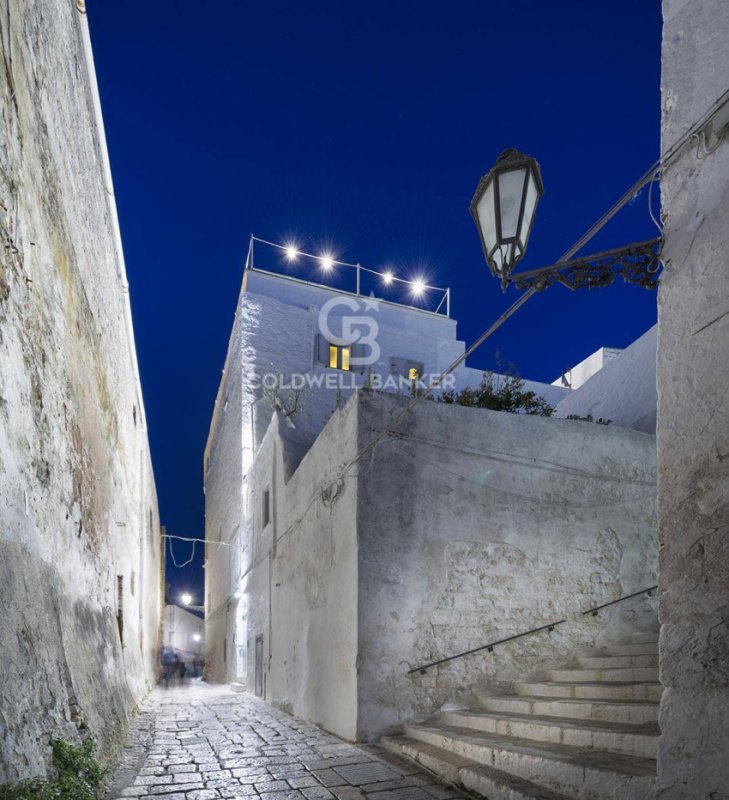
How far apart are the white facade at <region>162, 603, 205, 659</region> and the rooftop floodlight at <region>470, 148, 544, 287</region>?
3597 cm

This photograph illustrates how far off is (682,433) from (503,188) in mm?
1837

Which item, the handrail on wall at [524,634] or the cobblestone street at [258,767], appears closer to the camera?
the cobblestone street at [258,767]

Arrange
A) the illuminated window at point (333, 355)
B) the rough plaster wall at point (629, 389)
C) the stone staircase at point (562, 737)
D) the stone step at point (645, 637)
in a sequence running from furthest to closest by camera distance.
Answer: the illuminated window at point (333, 355)
the rough plaster wall at point (629, 389)
the stone step at point (645, 637)
the stone staircase at point (562, 737)

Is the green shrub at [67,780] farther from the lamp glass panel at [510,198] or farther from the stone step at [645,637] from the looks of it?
the stone step at [645,637]

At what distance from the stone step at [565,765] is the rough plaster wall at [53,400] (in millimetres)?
3107

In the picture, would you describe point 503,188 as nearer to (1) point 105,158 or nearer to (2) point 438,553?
(2) point 438,553

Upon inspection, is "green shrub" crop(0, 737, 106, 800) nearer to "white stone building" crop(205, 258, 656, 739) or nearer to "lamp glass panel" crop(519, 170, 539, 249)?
"white stone building" crop(205, 258, 656, 739)

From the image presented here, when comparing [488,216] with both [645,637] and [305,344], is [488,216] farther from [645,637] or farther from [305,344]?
[305,344]

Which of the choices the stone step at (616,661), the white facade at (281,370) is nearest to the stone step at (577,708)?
the stone step at (616,661)

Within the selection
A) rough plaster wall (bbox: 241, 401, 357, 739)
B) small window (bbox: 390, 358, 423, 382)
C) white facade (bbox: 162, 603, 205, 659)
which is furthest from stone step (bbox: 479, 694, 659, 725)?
white facade (bbox: 162, 603, 205, 659)

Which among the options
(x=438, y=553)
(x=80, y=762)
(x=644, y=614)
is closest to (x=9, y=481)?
(x=80, y=762)

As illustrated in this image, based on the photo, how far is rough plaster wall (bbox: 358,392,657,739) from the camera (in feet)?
21.8

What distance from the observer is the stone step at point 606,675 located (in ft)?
A: 17.4

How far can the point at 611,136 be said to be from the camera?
48.5 m
